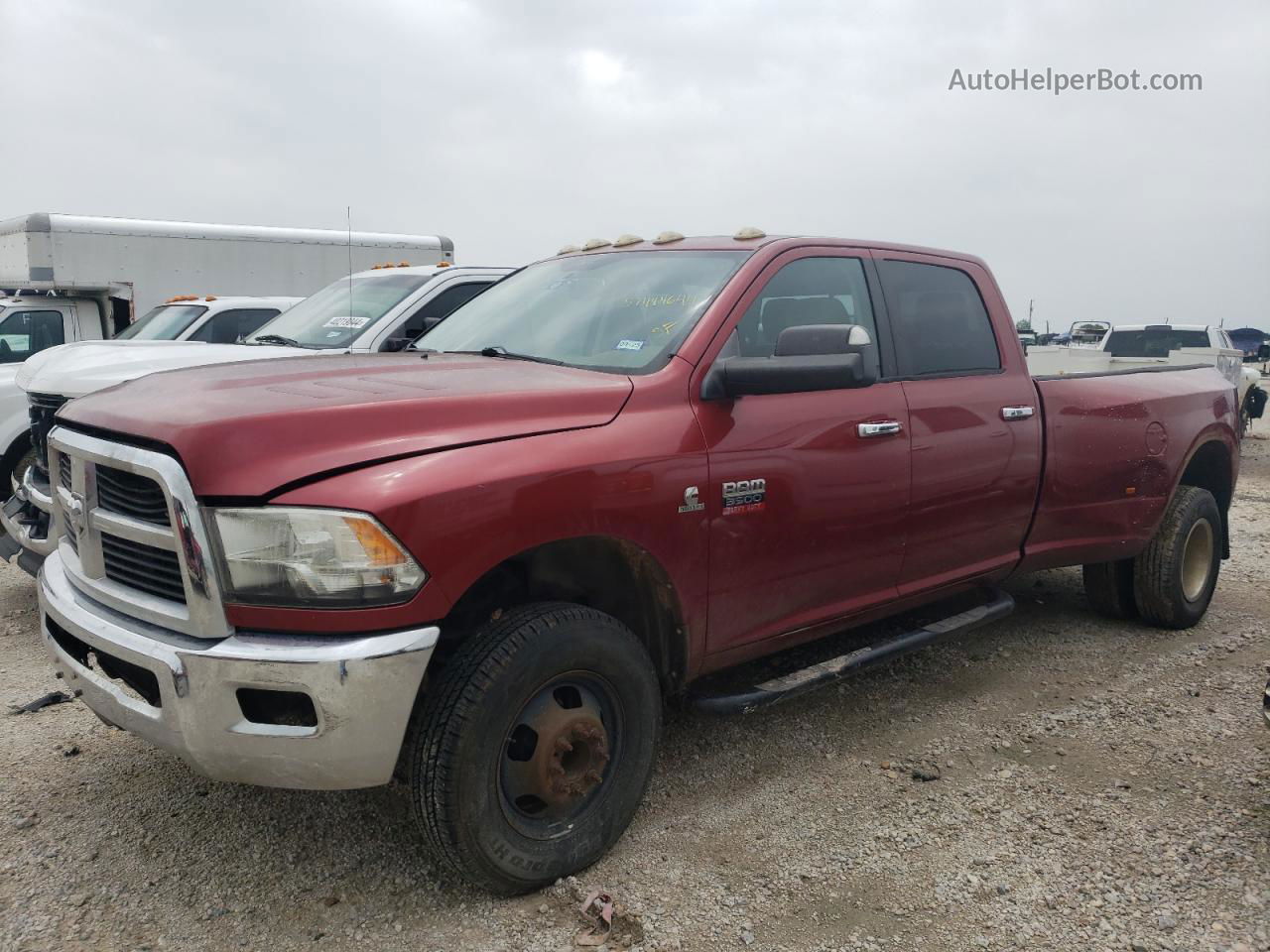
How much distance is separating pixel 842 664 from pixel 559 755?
126cm

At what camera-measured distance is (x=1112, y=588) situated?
204 inches

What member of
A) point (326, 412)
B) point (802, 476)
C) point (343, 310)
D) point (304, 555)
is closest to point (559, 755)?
point (304, 555)

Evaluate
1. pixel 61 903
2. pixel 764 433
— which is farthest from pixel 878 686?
pixel 61 903

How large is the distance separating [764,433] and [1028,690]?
80.2 inches

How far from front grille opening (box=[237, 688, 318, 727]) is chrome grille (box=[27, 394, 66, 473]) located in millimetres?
3331

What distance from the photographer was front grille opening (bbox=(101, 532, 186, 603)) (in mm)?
2480

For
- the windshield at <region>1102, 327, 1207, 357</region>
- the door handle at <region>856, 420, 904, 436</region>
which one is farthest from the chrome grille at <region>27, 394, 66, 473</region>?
the windshield at <region>1102, 327, 1207, 357</region>

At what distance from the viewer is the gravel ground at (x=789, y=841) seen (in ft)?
8.66

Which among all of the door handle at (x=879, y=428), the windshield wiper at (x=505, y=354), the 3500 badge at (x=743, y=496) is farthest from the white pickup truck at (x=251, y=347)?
the door handle at (x=879, y=428)

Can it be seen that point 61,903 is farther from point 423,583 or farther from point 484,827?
point 423,583

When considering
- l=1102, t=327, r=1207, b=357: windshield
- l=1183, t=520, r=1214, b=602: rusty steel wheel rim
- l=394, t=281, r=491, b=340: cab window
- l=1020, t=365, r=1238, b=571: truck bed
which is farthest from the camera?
l=1102, t=327, r=1207, b=357: windshield

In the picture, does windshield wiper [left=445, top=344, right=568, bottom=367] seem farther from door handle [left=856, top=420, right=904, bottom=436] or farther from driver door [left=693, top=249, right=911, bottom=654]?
door handle [left=856, top=420, right=904, bottom=436]

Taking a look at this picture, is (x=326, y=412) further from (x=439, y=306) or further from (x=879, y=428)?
(x=439, y=306)

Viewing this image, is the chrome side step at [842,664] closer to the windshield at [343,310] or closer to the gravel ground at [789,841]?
the gravel ground at [789,841]
